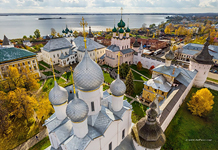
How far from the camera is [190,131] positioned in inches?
617

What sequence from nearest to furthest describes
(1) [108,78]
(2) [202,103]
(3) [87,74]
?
(3) [87,74], (2) [202,103], (1) [108,78]

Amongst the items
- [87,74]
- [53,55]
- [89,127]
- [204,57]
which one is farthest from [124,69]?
[53,55]

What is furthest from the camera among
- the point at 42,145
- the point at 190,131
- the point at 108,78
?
the point at 108,78

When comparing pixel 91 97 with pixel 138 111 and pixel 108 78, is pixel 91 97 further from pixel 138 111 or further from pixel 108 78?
pixel 108 78

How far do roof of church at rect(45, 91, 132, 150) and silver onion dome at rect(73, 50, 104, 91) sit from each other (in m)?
2.77

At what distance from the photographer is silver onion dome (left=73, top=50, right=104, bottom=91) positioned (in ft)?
31.1

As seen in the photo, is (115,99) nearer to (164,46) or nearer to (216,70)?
(216,70)

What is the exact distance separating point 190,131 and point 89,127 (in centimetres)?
1281

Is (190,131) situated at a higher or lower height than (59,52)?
lower

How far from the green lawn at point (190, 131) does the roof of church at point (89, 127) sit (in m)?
7.43

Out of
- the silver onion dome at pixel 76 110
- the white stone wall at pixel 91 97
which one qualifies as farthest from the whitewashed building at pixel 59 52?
the silver onion dome at pixel 76 110

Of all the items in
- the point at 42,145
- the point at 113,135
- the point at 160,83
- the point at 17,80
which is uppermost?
the point at 160,83

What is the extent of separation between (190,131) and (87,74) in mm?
14672

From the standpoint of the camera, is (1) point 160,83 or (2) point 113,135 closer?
(2) point 113,135
